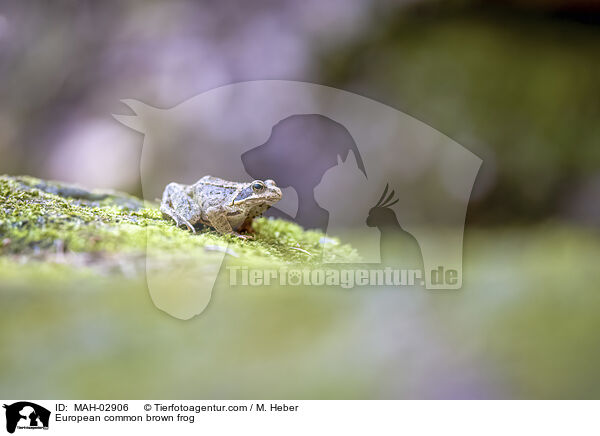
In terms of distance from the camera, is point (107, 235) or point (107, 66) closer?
point (107, 235)

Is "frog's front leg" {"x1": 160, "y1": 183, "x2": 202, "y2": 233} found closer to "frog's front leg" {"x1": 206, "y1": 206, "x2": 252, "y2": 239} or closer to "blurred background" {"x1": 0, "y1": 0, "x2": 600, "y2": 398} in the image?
"frog's front leg" {"x1": 206, "y1": 206, "x2": 252, "y2": 239}

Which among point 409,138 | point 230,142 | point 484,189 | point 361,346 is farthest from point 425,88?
point 361,346

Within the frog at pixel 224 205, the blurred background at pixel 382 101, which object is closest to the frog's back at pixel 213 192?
the frog at pixel 224 205

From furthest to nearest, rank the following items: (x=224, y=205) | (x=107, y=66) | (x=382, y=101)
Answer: (x=382, y=101)
(x=107, y=66)
(x=224, y=205)
